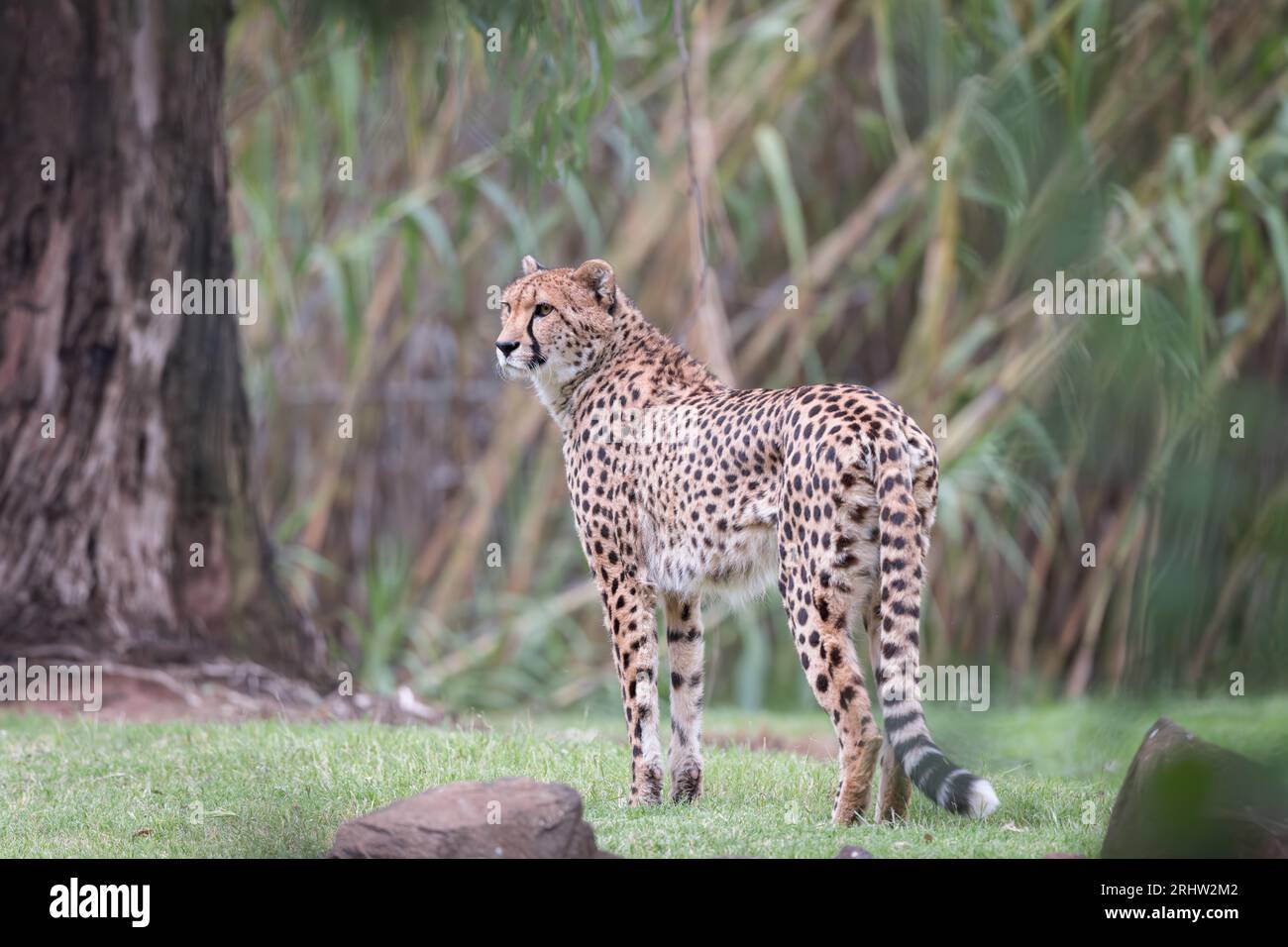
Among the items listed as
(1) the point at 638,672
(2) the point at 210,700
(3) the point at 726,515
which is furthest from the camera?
(2) the point at 210,700

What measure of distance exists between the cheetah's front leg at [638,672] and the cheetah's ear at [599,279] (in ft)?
3.15

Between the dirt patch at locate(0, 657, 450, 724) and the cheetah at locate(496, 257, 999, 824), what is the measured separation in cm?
194

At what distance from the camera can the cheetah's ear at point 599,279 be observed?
503cm

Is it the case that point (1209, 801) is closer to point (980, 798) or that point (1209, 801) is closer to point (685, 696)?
point (980, 798)

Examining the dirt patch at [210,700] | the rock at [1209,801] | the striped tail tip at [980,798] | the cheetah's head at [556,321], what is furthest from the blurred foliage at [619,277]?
the rock at [1209,801]

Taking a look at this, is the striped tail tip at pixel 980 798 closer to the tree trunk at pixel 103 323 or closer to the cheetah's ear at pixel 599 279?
the cheetah's ear at pixel 599 279

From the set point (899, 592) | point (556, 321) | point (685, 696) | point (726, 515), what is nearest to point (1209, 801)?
point (899, 592)

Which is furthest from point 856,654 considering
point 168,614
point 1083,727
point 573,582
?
point 573,582

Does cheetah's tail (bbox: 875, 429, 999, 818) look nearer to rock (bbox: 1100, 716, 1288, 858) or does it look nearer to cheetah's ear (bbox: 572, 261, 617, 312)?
cheetah's ear (bbox: 572, 261, 617, 312)

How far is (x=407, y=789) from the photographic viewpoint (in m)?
4.32

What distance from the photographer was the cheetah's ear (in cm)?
503

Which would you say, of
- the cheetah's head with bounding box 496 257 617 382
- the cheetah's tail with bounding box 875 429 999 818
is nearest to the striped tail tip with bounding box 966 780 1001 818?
the cheetah's tail with bounding box 875 429 999 818

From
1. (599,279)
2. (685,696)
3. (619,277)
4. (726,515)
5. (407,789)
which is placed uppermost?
(619,277)

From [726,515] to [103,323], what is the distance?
3218 mm
